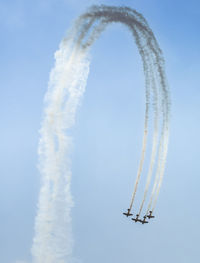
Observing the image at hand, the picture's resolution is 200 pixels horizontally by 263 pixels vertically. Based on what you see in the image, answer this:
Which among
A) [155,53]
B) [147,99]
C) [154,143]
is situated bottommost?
[154,143]

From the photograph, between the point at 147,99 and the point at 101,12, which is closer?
the point at 101,12

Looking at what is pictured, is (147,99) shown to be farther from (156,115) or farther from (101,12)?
→ (101,12)

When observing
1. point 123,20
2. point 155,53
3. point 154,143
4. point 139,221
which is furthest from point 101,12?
point 139,221

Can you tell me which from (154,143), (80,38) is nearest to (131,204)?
(154,143)

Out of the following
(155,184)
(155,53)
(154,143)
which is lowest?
(155,184)

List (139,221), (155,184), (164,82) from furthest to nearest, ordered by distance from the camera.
→ (139,221) < (155,184) < (164,82)

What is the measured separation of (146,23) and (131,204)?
22360mm

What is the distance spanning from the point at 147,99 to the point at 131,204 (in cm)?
1394

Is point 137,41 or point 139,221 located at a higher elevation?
point 137,41

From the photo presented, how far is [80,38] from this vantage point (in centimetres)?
4616

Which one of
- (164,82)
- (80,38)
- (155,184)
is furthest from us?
(155,184)

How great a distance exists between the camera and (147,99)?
1975 inches

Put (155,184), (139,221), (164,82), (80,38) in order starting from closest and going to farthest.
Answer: (80,38), (164,82), (155,184), (139,221)

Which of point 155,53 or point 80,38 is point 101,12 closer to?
point 80,38
